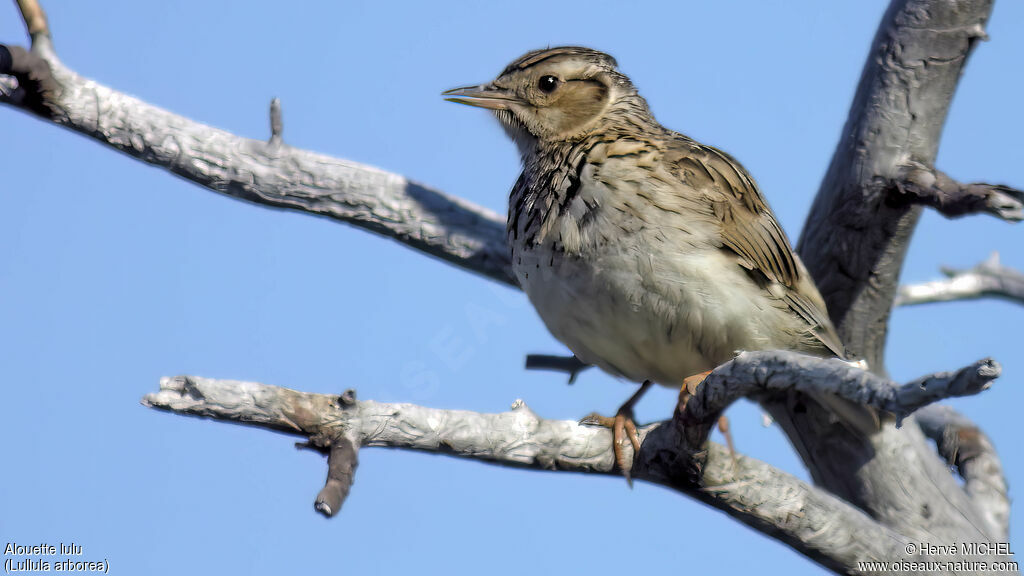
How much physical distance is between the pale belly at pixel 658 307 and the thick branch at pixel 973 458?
94.3 inches

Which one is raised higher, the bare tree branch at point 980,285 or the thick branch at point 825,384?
the bare tree branch at point 980,285

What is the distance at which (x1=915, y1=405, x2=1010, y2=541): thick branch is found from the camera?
6.30 m

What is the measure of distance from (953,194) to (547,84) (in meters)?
2.35

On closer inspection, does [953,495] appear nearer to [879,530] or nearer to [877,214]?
[879,530]

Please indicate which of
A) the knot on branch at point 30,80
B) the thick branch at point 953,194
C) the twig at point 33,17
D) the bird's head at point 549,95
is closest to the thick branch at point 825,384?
the thick branch at point 953,194

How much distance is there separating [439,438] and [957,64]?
3727 mm

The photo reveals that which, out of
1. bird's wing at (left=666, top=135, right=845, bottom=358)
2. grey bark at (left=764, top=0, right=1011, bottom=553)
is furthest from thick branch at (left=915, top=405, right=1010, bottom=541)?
bird's wing at (left=666, top=135, right=845, bottom=358)

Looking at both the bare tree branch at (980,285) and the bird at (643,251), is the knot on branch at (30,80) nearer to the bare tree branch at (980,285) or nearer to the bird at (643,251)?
the bird at (643,251)

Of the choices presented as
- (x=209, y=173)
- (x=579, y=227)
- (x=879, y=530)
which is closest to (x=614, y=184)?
(x=579, y=227)

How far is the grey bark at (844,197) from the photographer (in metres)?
5.50

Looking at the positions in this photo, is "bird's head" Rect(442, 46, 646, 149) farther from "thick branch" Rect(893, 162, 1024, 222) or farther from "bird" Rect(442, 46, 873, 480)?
"thick branch" Rect(893, 162, 1024, 222)

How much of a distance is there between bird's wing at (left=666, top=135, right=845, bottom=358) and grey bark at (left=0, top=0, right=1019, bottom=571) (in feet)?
1.78

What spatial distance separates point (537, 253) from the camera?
16.3ft

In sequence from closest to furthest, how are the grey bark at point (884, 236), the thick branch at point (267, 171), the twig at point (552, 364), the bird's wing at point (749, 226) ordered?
the bird's wing at point (749, 226) → the grey bark at point (884, 236) → the thick branch at point (267, 171) → the twig at point (552, 364)
